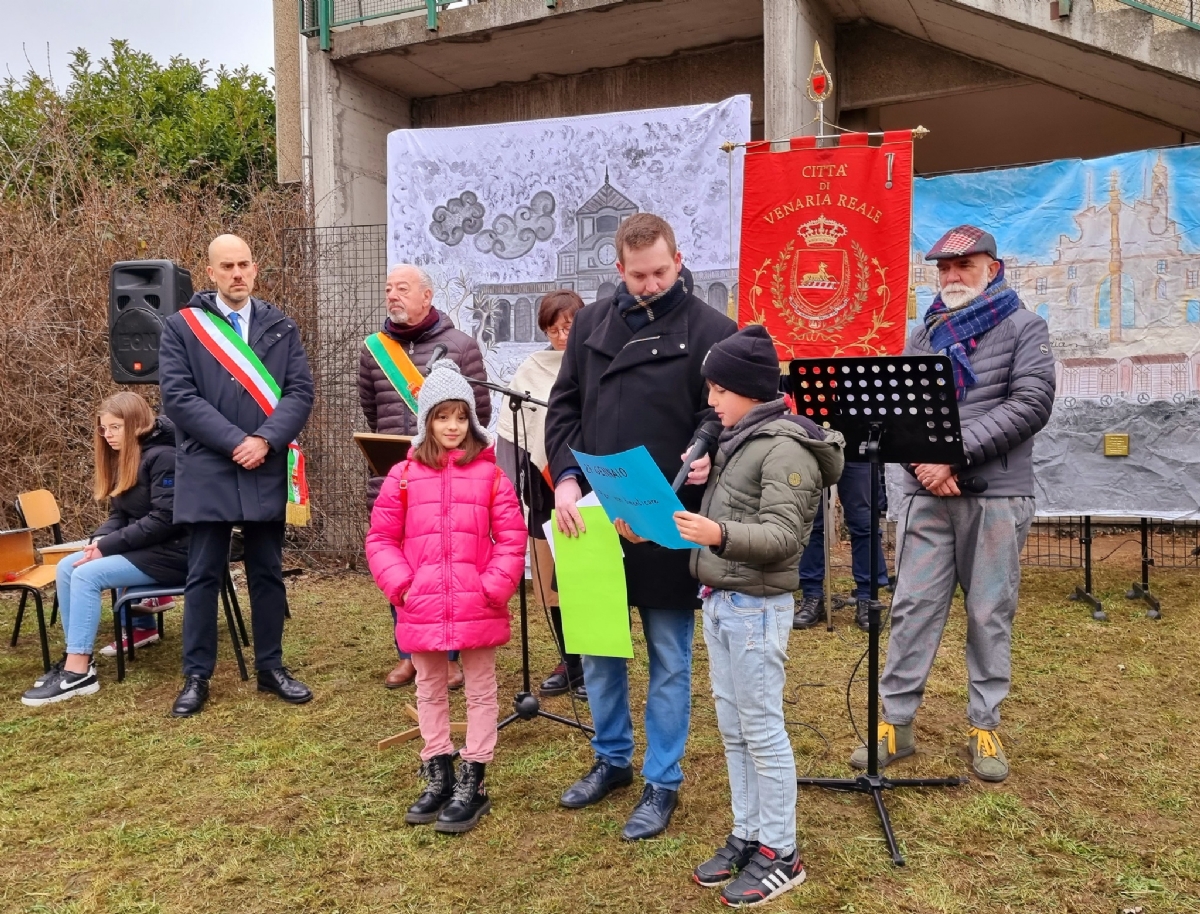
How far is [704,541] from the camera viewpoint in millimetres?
2705

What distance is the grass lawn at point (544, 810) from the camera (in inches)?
119

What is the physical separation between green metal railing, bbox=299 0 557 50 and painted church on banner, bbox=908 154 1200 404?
616 centimetres

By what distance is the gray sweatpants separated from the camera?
3.77 meters

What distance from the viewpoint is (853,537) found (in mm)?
6328

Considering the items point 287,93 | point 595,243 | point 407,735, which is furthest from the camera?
point 287,93

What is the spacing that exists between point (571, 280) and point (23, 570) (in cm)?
409

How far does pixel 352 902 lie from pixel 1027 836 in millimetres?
2148

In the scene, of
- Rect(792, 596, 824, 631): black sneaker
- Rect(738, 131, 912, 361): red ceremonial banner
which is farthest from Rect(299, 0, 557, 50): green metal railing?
Rect(792, 596, 824, 631): black sneaker

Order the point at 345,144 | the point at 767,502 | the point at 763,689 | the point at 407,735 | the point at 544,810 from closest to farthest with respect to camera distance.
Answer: the point at 767,502 < the point at 763,689 < the point at 544,810 < the point at 407,735 < the point at 345,144

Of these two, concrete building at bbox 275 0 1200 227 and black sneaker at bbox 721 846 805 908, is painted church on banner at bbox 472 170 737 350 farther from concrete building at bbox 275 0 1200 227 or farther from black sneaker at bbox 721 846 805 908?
black sneaker at bbox 721 846 805 908

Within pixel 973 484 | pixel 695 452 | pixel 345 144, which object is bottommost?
pixel 973 484

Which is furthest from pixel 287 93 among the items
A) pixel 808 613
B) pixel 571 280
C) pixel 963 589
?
pixel 963 589

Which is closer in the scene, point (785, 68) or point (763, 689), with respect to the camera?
point (763, 689)

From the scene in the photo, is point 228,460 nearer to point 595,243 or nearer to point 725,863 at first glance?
point 725,863
